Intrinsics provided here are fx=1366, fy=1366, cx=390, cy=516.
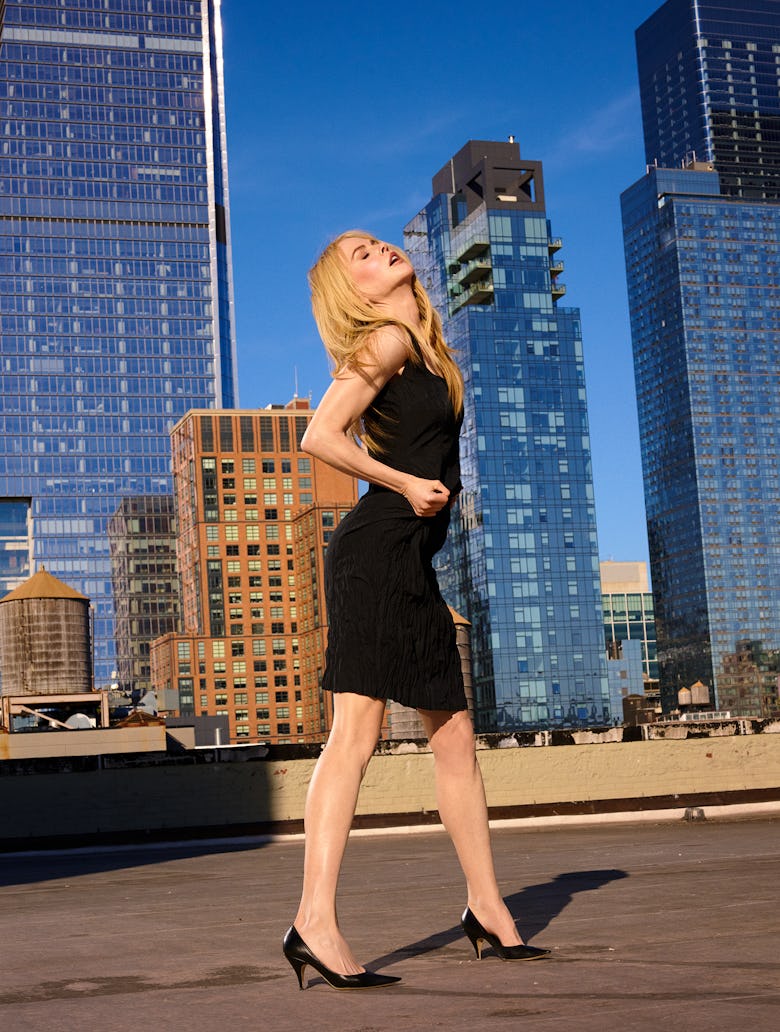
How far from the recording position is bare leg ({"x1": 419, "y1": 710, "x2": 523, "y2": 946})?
12.6 ft

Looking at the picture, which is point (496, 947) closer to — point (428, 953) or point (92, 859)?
point (428, 953)

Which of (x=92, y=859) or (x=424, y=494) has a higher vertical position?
(x=424, y=494)

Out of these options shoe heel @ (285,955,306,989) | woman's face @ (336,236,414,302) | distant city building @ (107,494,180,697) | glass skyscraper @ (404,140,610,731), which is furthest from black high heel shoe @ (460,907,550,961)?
distant city building @ (107,494,180,697)

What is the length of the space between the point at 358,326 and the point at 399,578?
76cm

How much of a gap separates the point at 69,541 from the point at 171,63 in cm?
6664

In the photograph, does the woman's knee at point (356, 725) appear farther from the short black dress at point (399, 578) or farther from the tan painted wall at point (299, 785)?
the tan painted wall at point (299, 785)

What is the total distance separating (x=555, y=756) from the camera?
17016mm

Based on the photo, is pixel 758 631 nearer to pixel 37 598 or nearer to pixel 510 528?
pixel 510 528

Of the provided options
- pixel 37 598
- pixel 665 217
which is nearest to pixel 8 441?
pixel 665 217

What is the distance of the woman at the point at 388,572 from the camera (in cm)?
369

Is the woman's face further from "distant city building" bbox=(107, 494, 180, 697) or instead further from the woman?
"distant city building" bbox=(107, 494, 180, 697)

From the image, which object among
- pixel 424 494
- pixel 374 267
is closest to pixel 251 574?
pixel 374 267

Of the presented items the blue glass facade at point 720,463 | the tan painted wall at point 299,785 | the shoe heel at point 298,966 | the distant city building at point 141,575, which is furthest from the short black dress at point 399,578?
the blue glass facade at point 720,463

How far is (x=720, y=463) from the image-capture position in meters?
190
